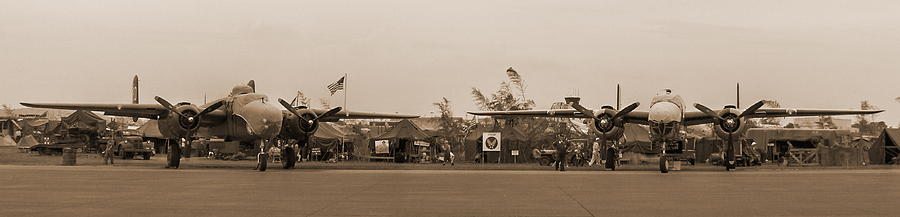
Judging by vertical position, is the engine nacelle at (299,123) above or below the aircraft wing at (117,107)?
below

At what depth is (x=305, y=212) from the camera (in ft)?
45.1

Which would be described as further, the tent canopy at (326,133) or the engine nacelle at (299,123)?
the tent canopy at (326,133)

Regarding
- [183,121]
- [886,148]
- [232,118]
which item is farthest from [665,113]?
[886,148]

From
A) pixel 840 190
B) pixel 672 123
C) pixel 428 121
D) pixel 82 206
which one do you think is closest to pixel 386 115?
pixel 672 123

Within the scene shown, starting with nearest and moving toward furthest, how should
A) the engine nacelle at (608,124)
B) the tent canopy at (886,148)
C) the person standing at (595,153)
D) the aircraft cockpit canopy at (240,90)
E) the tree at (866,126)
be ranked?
the aircraft cockpit canopy at (240,90) → the engine nacelle at (608,124) → the person standing at (595,153) → the tent canopy at (886,148) → the tree at (866,126)

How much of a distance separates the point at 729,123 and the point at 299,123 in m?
17.7

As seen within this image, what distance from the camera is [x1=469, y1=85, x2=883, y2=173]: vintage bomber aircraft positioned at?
3747 centimetres

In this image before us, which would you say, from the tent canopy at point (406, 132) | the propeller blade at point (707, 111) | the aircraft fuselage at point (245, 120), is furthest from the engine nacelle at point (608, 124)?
the tent canopy at point (406, 132)

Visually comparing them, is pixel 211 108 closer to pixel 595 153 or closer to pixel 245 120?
pixel 245 120

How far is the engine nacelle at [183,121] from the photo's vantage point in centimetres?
3731

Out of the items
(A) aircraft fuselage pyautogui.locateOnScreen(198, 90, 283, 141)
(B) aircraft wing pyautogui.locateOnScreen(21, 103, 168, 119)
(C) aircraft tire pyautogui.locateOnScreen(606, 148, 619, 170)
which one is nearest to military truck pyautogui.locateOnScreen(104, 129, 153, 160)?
(B) aircraft wing pyautogui.locateOnScreen(21, 103, 168, 119)

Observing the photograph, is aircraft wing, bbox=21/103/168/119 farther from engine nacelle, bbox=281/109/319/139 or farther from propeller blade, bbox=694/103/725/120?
propeller blade, bbox=694/103/725/120

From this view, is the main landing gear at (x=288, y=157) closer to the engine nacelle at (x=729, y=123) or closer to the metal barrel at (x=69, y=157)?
the metal barrel at (x=69, y=157)

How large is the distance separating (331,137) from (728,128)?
27205mm
